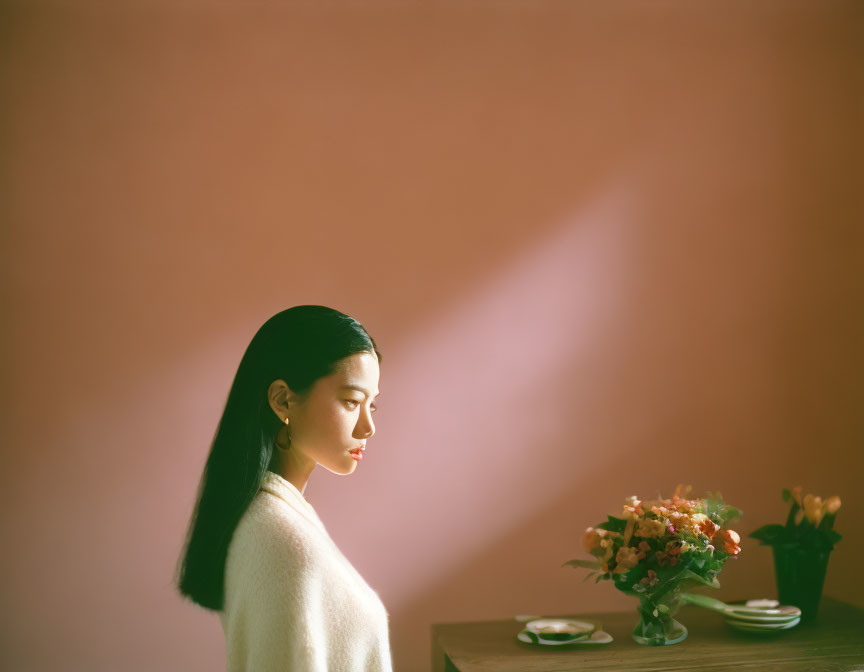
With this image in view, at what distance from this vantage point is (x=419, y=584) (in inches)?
104

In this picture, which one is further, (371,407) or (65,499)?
(65,499)

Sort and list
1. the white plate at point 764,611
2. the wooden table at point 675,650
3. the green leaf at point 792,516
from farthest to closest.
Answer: the green leaf at point 792,516 < the white plate at point 764,611 < the wooden table at point 675,650

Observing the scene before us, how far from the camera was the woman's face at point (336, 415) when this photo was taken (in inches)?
49.0

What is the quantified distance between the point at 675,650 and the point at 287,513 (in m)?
1.43

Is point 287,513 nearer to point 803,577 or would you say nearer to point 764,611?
point 764,611

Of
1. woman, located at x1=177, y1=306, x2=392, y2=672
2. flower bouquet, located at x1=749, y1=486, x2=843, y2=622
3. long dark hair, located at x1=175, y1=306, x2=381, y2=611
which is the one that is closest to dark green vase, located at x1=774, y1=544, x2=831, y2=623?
flower bouquet, located at x1=749, y1=486, x2=843, y2=622

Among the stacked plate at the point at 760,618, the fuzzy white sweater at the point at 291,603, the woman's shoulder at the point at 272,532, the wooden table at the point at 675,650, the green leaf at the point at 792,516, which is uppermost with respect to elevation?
the woman's shoulder at the point at 272,532

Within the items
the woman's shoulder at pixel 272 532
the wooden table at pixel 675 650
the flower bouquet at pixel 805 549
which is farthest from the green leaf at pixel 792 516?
the woman's shoulder at pixel 272 532

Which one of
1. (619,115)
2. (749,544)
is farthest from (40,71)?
(749,544)

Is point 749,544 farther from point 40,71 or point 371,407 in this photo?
point 40,71

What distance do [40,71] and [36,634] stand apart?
189 centimetres

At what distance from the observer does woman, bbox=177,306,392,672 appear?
105 cm

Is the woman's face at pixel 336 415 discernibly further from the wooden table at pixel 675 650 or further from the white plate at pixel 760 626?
the white plate at pixel 760 626

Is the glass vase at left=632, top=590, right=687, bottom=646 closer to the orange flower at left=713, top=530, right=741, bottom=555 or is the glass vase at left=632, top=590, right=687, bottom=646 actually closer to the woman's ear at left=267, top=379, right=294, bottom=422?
the orange flower at left=713, top=530, right=741, bottom=555
